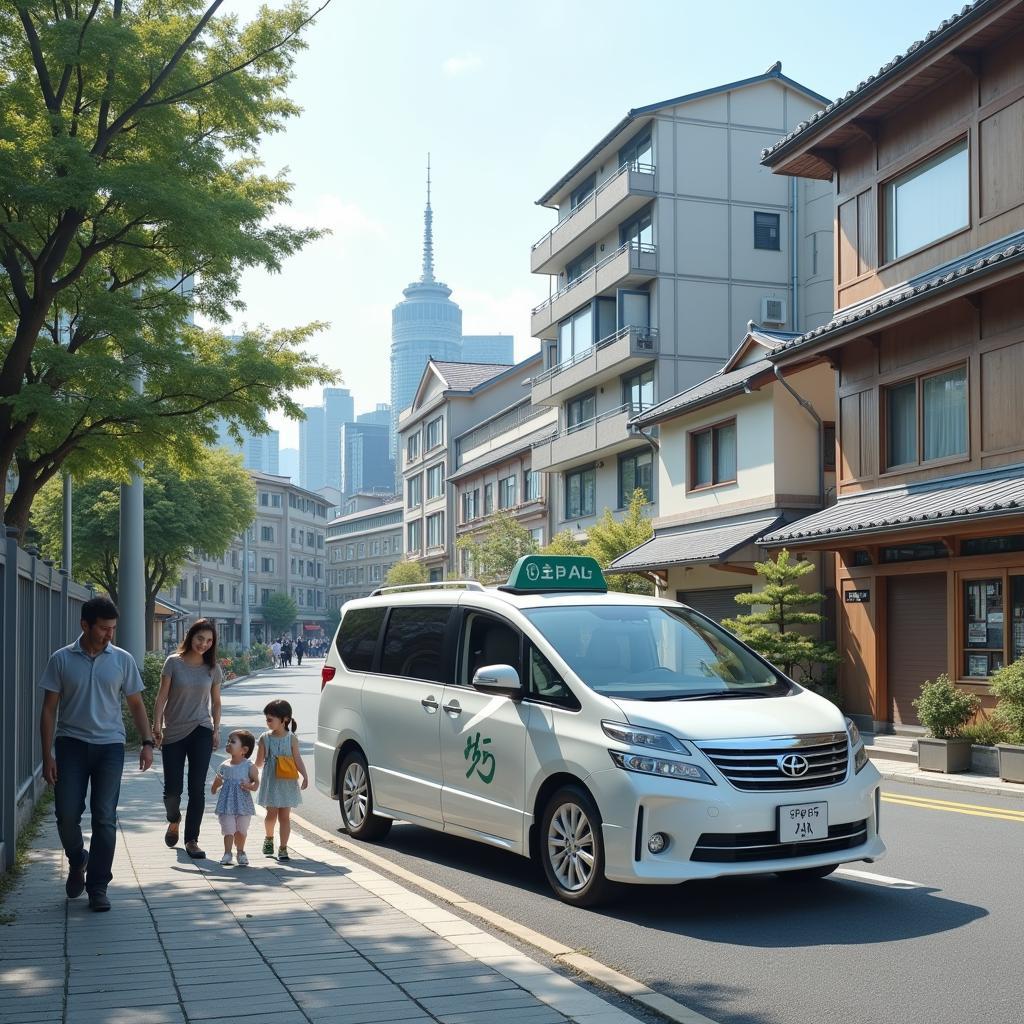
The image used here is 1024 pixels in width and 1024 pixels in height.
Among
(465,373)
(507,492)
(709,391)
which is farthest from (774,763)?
(465,373)

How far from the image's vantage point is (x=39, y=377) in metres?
17.8

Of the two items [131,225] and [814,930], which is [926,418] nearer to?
[131,225]

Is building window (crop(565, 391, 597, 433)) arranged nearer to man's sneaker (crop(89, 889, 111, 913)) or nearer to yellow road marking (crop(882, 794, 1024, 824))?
yellow road marking (crop(882, 794, 1024, 824))

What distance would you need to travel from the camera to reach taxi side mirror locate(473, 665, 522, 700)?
8.38 m

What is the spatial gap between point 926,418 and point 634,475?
20873mm

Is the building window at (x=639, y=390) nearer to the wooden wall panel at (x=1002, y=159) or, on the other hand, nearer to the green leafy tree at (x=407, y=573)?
the wooden wall panel at (x=1002, y=159)

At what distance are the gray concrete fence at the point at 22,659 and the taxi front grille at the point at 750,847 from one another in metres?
4.72

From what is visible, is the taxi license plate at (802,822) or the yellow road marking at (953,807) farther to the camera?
the yellow road marking at (953,807)

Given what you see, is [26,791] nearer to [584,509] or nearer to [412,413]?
[584,509]

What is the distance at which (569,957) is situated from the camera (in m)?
6.32

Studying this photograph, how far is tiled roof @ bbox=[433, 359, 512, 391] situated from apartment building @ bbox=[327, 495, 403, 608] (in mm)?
42044

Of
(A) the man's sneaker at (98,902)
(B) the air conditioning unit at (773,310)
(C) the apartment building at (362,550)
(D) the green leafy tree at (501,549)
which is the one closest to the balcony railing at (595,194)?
(B) the air conditioning unit at (773,310)

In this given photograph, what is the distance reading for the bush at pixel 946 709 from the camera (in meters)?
17.0

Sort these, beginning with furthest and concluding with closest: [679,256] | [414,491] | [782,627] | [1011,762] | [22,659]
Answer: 1. [414,491]
2. [679,256]
3. [782,627]
4. [1011,762]
5. [22,659]
